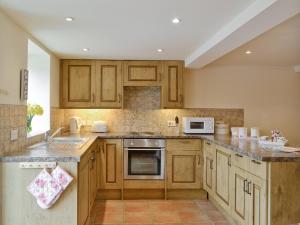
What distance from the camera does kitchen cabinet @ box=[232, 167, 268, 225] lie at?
8.71 ft

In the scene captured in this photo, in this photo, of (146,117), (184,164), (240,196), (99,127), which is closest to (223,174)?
(240,196)

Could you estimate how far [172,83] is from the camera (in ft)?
16.4

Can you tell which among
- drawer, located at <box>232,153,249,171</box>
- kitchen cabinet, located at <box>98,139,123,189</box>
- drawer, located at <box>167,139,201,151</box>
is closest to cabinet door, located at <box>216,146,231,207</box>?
drawer, located at <box>232,153,249,171</box>

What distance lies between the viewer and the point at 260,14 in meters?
2.32

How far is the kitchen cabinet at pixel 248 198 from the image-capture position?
104 inches

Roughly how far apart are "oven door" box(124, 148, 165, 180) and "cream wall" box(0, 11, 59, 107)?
196 centimetres

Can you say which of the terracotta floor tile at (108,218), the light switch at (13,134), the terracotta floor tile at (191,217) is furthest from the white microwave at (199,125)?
the light switch at (13,134)

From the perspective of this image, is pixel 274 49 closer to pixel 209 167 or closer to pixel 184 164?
pixel 209 167

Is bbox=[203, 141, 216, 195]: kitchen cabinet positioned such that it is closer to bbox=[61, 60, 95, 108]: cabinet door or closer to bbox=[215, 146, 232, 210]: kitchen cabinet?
bbox=[215, 146, 232, 210]: kitchen cabinet

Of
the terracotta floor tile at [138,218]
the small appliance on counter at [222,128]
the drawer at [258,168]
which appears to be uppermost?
the small appliance on counter at [222,128]

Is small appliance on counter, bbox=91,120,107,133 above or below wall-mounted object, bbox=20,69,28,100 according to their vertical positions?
below

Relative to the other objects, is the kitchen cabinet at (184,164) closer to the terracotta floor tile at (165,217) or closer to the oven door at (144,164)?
the oven door at (144,164)

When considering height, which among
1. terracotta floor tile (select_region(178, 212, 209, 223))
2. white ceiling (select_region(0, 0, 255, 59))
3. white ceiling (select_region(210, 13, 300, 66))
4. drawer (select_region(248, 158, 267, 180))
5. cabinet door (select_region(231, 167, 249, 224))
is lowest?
terracotta floor tile (select_region(178, 212, 209, 223))

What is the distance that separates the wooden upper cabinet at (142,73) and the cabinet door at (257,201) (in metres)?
2.55
